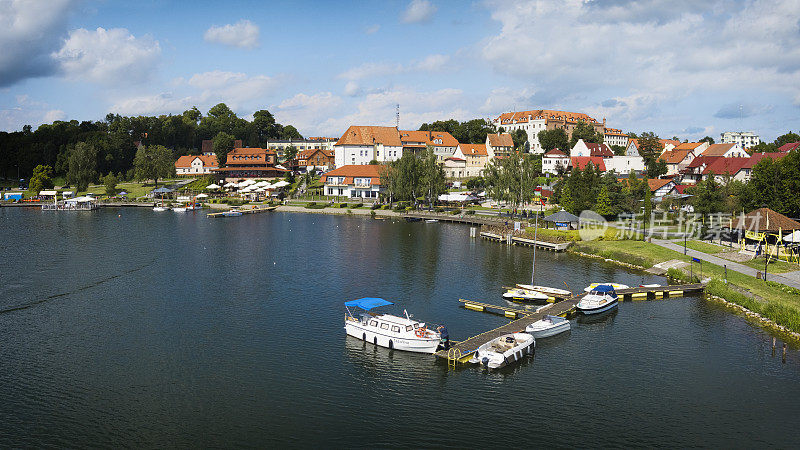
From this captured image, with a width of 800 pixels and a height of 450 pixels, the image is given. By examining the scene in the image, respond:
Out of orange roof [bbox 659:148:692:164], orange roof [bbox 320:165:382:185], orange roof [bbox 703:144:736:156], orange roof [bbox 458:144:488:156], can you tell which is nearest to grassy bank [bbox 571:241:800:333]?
orange roof [bbox 320:165:382:185]

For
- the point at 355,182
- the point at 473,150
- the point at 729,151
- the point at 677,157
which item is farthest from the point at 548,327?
the point at 729,151

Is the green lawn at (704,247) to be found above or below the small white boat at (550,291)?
above

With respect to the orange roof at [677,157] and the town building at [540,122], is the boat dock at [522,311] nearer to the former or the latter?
the orange roof at [677,157]

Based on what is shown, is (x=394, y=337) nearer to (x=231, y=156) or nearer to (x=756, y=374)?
(x=756, y=374)

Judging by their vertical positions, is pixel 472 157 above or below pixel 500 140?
below

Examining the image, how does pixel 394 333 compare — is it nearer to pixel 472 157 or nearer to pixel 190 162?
pixel 472 157

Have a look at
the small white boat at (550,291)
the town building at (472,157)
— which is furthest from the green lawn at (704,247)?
the town building at (472,157)
